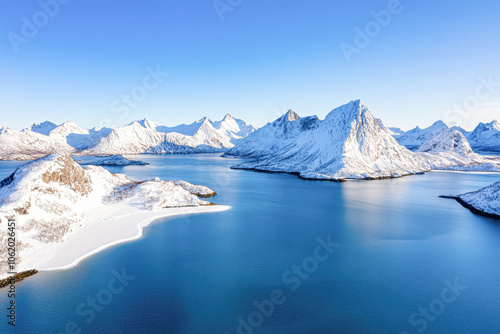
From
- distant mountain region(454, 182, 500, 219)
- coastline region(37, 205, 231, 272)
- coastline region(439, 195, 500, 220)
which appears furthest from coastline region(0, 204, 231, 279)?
distant mountain region(454, 182, 500, 219)

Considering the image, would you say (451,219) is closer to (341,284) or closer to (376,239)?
(376,239)

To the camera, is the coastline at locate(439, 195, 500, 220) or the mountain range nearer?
the coastline at locate(439, 195, 500, 220)

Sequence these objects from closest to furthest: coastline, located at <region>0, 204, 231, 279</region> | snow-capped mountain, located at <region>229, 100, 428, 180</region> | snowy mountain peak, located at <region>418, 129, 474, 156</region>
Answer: coastline, located at <region>0, 204, 231, 279</region>
snow-capped mountain, located at <region>229, 100, 428, 180</region>
snowy mountain peak, located at <region>418, 129, 474, 156</region>

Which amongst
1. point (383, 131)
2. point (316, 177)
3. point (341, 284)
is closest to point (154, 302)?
point (341, 284)

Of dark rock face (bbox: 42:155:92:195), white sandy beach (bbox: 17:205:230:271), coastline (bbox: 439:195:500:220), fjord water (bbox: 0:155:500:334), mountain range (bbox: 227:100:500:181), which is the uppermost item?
mountain range (bbox: 227:100:500:181)

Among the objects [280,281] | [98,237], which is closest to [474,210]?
[280,281]

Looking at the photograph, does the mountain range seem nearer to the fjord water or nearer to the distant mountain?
the distant mountain

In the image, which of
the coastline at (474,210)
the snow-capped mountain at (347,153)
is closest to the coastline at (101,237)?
the coastline at (474,210)
